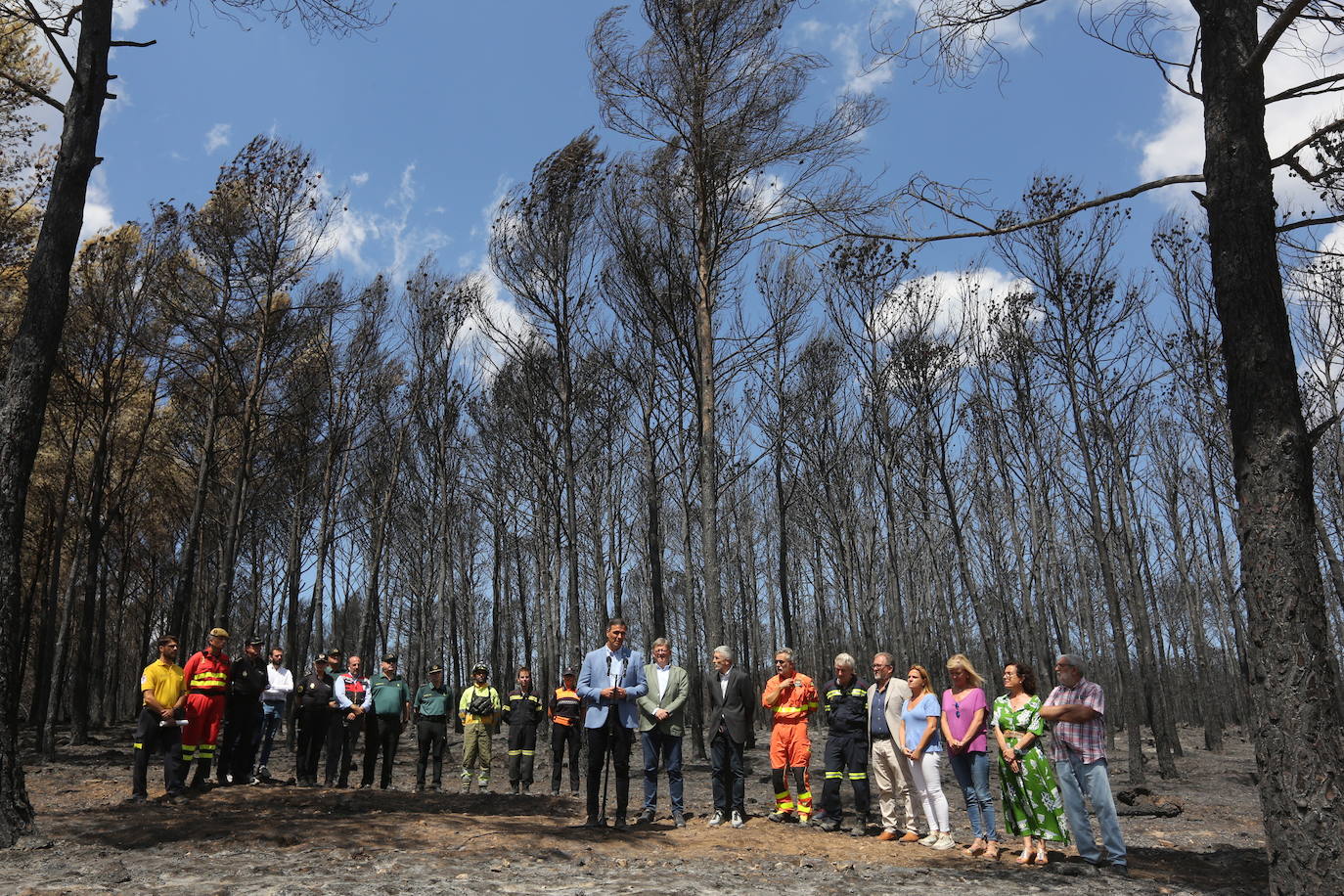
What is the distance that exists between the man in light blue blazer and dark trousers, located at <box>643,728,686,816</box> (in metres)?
0.26

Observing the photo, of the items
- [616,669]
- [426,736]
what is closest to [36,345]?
[616,669]

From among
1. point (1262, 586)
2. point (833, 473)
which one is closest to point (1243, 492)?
point (1262, 586)

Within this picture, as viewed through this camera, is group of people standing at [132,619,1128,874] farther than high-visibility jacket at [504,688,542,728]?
No

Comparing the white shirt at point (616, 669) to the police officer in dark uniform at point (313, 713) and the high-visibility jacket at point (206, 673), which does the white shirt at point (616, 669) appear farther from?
the police officer in dark uniform at point (313, 713)

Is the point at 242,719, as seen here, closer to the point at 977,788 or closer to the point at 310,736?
the point at 310,736

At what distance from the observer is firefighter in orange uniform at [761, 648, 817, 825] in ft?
25.2

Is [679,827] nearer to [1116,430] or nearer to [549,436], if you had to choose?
[549,436]

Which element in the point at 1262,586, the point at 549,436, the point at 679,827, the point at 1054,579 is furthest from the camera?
the point at 1054,579

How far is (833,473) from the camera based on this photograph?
23.0m

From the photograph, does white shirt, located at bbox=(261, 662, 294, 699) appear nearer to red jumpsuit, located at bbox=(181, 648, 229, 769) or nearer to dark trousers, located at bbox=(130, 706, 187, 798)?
red jumpsuit, located at bbox=(181, 648, 229, 769)

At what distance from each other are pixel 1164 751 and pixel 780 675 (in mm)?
10619

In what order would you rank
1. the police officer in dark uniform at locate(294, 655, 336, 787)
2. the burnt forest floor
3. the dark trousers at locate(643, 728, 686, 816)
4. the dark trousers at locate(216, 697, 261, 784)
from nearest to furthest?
the burnt forest floor
the dark trousers at locate(643, 728, 686, 816)
the dark trousers at locate(216, 697, 261, 784)
the police officer in dark uniform at locate(294, 655, 336, 787)

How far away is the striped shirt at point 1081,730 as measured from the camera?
19.7 ft

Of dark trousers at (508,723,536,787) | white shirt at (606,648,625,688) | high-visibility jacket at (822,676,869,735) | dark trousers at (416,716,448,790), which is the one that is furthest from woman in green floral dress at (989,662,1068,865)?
dark trousers at (416,716,448,790)
